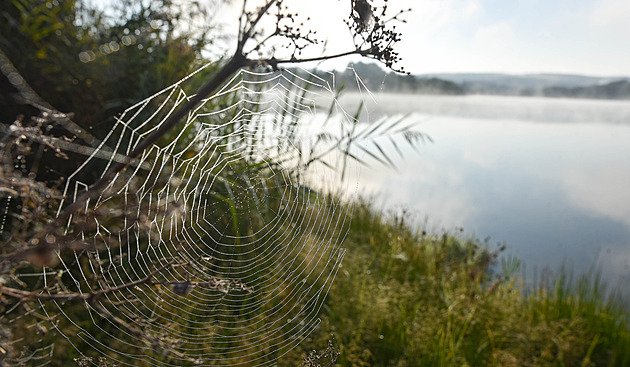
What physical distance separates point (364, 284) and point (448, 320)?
1.50 ft

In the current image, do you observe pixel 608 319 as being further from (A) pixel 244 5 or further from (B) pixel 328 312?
(A) pixel 244 5

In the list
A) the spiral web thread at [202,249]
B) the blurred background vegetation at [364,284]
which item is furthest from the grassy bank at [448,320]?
the spiral web thread at [202,249]

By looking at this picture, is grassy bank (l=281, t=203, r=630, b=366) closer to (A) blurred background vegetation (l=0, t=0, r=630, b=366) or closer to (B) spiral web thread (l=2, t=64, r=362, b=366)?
(A) blurred background vegetation (l=0, t=0, r=630, b=366)

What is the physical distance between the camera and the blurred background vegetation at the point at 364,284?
220cm

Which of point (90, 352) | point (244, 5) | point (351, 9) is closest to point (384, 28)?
point (351, 9)

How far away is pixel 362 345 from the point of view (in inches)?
86.1

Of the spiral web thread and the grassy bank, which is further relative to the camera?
the grassy bank

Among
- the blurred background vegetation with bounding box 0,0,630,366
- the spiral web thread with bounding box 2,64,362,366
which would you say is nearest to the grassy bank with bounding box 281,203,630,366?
the blurred background vegetation with bounding box 0,0,630,366

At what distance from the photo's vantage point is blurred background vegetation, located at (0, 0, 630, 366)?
2.20 m

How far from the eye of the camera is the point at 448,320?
2418mm

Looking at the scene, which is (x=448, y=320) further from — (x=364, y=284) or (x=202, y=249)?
(x=202, y=249)

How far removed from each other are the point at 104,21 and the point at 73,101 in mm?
670

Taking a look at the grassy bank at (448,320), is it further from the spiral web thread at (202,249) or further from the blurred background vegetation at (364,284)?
the spiral web thread at (202,249)

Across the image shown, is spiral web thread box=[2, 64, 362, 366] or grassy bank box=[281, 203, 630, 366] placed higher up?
spiral web thread box=[2, 64, 362, 366]
